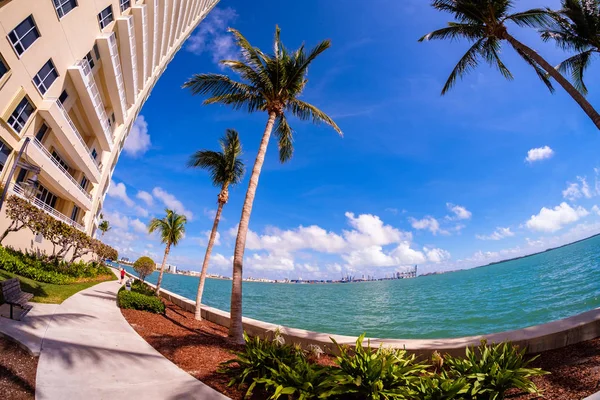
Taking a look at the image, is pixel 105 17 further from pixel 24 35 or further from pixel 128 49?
pixel 24 35

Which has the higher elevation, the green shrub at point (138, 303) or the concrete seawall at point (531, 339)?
the concrete seawall at point (531, 339)

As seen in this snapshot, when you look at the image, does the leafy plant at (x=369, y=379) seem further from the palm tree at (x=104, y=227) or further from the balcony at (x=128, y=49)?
the palm tree at (x=104, y=227)

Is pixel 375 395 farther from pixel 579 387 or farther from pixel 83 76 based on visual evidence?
pixel 83 76

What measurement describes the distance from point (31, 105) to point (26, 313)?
18.4 meters

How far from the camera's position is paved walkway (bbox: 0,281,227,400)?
13.5 ft

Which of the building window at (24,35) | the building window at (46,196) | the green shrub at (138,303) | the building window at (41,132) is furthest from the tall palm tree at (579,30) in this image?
the building window at (46,196)

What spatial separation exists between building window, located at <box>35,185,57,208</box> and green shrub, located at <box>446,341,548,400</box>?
32.4m

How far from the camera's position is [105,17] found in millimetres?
24641

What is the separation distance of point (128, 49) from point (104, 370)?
32483 mm

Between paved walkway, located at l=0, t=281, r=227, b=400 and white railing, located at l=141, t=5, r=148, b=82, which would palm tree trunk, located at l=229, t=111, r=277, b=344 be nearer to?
paved walkway, located at l=0, t=281, r=227, b=400

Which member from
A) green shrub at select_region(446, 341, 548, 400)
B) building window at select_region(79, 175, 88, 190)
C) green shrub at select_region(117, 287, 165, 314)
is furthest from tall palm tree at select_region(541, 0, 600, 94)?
building window at select_region(79, 175, 88, 190)

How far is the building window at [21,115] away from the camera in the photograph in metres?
17.0

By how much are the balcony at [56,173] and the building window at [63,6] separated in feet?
30.2

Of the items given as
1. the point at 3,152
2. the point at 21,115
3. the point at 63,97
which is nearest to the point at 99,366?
the point at 3,152
